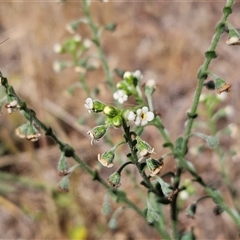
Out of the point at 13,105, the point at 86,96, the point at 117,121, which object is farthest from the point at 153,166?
the point at 86,96

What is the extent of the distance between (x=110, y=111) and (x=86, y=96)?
321cm

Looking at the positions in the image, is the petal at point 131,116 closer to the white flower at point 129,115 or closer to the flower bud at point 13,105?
the white flower at point 129,115

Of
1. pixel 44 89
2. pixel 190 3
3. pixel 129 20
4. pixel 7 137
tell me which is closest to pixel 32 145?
pixel 7 137

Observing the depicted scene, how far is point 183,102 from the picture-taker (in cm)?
558

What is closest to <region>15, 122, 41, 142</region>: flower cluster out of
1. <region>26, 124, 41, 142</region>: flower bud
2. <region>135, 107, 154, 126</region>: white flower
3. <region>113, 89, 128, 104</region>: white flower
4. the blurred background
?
<region>26, 124, 41, 142</region>: flower bud

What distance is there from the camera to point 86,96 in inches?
204

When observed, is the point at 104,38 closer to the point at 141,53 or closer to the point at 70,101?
the point at 141,53

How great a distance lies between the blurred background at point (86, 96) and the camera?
15.1 ft

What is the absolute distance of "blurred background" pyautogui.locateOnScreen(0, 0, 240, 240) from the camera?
460 cm

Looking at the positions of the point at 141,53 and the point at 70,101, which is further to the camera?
the point at 141,53

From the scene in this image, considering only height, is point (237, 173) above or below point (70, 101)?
below

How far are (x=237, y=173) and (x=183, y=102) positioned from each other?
3.32ft

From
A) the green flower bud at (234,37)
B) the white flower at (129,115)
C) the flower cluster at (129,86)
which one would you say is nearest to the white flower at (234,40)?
the green flower bud at (234,37)

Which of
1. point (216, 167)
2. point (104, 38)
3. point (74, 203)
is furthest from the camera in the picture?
point (104, 38)
